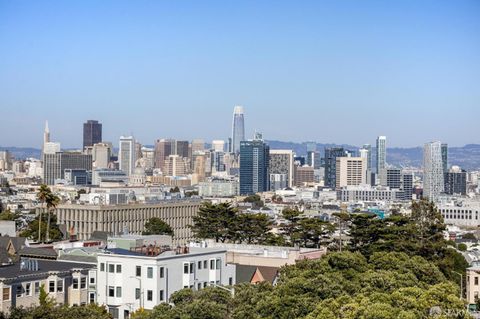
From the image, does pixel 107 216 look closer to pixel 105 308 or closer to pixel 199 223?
pixel 199 223

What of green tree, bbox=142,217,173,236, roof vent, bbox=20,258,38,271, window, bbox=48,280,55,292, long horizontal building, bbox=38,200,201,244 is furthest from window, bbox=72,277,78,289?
long horizontal building, bbox=38,200,201,244

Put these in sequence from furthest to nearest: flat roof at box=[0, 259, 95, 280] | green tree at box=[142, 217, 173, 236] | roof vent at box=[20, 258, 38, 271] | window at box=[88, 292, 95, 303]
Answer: green tree at box=[142, 217, 173, 236]
window at box=[88, 292, 95, 303]
roof vent at box=[20, 258, 38, 271]
flat roof at box=[0, 259, 95, 280]

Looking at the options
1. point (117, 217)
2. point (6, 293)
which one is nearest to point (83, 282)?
point (6, 293)

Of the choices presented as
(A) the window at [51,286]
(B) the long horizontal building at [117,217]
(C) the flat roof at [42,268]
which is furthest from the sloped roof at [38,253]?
(B) the long horizontal building at [117,217]

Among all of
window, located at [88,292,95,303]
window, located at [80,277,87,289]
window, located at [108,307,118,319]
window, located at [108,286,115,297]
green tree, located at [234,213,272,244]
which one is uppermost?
green tree, located at [234,213,272,244]

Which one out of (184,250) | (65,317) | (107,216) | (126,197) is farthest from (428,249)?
(126,197)

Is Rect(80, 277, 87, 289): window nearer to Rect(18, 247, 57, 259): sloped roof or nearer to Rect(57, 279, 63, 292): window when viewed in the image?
Rect(57, 279, 63, 292): window

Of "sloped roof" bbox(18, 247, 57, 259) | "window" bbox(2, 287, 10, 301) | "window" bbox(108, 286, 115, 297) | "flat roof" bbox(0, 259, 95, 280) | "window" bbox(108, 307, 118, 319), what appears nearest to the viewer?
"window" bbox(2, 287, 10, 301)

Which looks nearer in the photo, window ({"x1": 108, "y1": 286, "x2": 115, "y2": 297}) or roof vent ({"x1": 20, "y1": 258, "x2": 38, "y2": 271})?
roof vent ({"x1": 20, "y1": 258, "x2": 38, "y2": 271})
